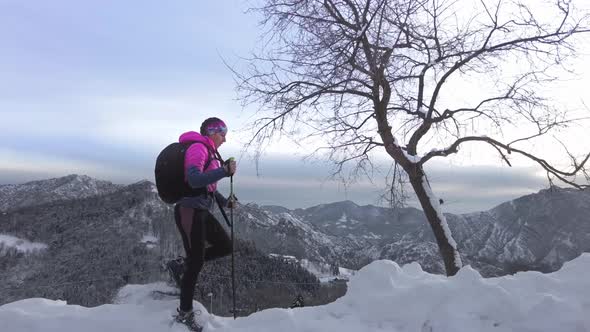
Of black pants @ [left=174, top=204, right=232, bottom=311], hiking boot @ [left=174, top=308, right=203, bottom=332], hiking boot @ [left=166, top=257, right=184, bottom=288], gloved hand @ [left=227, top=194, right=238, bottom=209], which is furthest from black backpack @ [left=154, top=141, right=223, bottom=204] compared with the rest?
hiking boot @ [left=174, top=308, right=203, bottom=332]

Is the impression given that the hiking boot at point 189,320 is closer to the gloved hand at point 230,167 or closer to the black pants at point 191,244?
the black pants at point 191,244

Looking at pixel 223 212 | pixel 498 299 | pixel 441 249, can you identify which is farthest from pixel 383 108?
pixel 498 299

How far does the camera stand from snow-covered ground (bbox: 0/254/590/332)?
4.57m

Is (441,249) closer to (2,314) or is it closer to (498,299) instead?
(498,299)

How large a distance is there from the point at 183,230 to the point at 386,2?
15.5 ft

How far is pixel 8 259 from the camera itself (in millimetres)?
189625

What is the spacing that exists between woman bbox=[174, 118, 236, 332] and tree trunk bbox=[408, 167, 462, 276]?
549 centimetres

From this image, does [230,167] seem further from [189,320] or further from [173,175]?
[189,320]

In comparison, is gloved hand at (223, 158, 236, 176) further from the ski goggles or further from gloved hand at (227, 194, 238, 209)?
gloved hand at (227, 194, 238, 209)

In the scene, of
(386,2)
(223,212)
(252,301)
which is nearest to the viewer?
(223,212)

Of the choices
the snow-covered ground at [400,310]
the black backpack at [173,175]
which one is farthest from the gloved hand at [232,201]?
the snow-covered ground at [400,310]

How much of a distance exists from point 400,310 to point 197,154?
2891 millimetres

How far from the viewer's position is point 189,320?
5320 mm

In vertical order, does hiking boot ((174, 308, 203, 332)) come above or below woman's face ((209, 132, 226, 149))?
below
